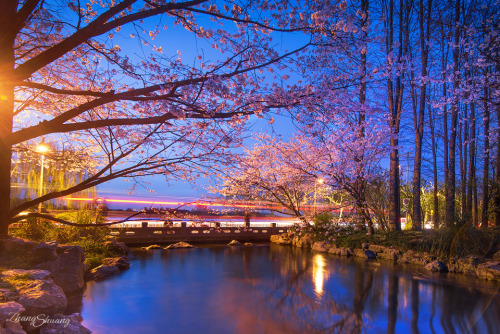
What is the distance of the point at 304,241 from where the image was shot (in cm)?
1560

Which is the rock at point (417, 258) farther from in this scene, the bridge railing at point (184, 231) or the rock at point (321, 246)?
the bridge railing at point (184, 231)

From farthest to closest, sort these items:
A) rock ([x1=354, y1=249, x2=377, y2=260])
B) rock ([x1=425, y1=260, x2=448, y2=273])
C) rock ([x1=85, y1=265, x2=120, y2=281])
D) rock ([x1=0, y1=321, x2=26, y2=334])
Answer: rock ([x1=354, y1=249, x2=377, y2=260])
rock ([x1=425, y1=260, x2=448, y2=273])
rock ([x1=85, y1=265, x2=120, y2=281])
rock ([x1=0, y1=321, x2=26, y2=334])

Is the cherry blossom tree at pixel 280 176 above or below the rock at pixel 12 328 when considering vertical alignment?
above

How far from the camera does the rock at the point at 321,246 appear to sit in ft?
46.2

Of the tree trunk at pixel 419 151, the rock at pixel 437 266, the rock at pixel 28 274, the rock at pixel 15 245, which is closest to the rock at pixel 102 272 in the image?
the rock at pixel 15 245

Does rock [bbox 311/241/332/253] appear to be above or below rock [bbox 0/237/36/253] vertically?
below

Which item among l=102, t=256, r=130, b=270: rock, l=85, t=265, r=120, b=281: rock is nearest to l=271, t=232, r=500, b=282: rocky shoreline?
l=102, t=256, r=130, b=270: rock

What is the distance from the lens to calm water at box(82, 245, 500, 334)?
5.33 m

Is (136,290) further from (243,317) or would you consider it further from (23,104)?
(23,104)

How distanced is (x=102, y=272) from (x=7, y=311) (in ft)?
18.4

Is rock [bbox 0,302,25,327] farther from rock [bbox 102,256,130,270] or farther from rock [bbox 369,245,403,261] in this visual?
rock [bbox 369,245,403,261]

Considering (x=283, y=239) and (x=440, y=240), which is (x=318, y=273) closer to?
(x=440, y=240)

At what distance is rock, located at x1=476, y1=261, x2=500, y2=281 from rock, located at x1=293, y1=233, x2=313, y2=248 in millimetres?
7479

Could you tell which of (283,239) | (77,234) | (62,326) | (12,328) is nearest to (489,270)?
(283,239)
